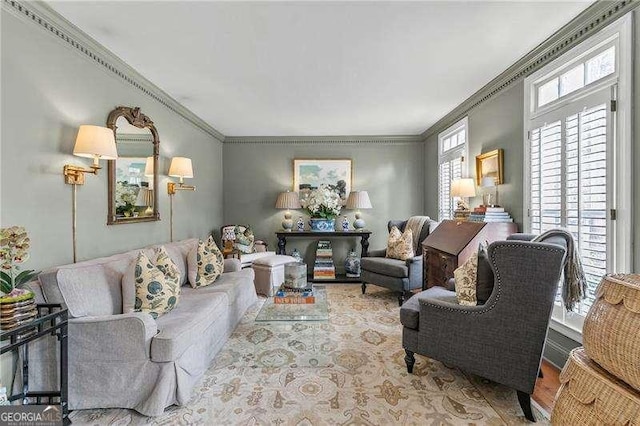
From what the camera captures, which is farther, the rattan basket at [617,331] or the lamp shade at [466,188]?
the lamp shade at [466,188]

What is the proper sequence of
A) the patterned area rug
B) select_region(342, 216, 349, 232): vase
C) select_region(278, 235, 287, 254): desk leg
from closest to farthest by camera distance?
the patterned area rug, select_region(278, 235, 287, 254): desk leg, select_region(342, 216, 349, 232): vase

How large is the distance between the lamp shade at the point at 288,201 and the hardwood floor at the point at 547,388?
12.5ft

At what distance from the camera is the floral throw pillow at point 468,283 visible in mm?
2086

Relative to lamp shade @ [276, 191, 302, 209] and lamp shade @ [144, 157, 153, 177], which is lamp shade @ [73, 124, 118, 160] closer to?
lamp shade @ [144, 157, 153, 177]

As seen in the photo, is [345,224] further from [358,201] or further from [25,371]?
[25,371]

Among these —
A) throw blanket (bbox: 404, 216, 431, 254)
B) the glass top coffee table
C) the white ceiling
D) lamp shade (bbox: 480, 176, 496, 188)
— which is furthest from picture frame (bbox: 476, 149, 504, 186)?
the glass top coffee table

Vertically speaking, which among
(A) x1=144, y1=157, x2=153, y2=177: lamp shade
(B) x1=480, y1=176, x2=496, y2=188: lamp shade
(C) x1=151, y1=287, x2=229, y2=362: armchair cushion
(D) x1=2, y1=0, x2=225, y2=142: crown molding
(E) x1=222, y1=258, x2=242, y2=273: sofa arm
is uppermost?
(D) x1=2, y1=0, x2=225, y2=142: crown molding

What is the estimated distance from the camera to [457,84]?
10.5 feet

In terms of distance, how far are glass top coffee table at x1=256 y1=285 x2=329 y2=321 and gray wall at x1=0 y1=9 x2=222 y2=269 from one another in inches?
58.1

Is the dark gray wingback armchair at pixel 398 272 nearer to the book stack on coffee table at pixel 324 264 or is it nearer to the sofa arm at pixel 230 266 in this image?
the book stack on coffee table at pixel 324 264

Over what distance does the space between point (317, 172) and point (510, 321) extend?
406 centimetres

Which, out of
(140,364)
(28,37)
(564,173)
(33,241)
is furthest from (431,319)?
(28,37)

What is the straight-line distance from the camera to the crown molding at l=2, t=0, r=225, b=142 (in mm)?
1883

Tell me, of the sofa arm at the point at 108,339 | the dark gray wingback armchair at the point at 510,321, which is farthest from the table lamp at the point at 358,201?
the sofa arm at the point at 108,339
